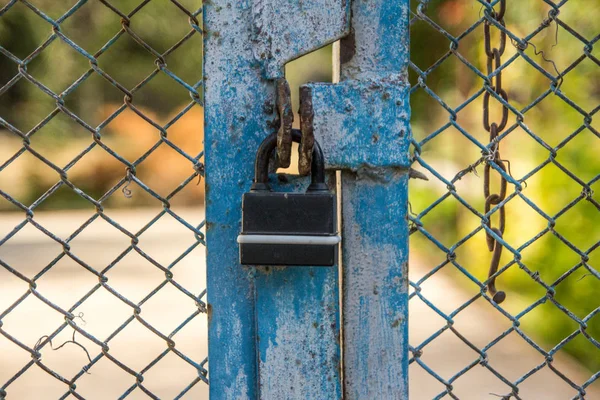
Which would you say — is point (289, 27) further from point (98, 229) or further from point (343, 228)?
point (98, 229)

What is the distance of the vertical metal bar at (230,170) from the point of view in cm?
83

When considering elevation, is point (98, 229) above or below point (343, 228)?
above

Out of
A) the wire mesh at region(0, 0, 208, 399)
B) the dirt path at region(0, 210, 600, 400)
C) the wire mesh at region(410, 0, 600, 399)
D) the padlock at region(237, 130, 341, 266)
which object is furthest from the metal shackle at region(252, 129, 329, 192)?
the dirt path at region(0, 210, 600, 400)

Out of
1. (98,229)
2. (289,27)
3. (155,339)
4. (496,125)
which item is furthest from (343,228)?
(98,229)

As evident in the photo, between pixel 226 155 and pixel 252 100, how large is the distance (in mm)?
79

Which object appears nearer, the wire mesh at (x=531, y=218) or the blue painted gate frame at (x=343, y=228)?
the blue painted gate frame at (x=343, y=228)

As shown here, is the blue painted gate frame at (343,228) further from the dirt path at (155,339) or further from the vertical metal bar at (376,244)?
the dirt path at (155,339)

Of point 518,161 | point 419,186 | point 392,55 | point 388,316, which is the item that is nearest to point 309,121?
point 392,55

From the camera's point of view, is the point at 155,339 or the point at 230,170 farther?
the point at 155,339

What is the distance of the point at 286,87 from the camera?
0.80m

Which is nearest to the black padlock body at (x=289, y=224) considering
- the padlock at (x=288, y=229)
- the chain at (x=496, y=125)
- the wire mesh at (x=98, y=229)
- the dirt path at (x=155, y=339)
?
the padlock at (x=288, y=229)

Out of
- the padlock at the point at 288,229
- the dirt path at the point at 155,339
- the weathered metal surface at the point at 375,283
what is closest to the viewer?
the padlock at the point at 288,229

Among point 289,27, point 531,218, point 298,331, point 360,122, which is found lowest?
point 298,331

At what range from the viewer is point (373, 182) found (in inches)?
34.2
